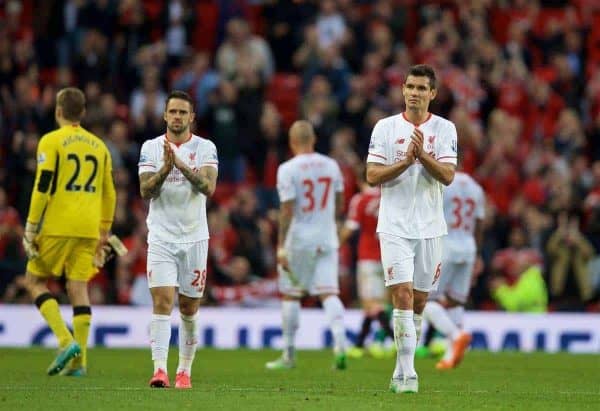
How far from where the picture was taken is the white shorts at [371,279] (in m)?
18.3

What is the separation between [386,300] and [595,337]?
Answer: 10.8ft

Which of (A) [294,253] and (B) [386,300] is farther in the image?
(B) [386,300]

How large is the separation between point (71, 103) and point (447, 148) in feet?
Result: 13.6

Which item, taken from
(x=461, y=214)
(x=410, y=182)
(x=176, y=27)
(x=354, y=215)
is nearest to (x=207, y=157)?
(x=410, y=182)

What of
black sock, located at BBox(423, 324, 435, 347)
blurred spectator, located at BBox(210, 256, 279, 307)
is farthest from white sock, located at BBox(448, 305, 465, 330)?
blurred spectator, located at BBox(210, 256, 279, 307)

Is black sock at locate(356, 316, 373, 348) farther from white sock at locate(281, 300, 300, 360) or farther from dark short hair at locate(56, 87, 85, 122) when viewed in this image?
dark short hair at locate(56, 87, 85, 122)

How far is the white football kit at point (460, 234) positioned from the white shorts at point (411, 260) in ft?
16.2

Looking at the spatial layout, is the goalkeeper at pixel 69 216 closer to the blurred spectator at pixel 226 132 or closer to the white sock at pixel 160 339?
the white sock at pixel 160 339

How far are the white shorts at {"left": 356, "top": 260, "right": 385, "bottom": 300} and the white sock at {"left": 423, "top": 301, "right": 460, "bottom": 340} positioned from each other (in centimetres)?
232

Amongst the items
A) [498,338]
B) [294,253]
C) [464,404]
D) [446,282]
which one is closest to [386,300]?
[498,338]

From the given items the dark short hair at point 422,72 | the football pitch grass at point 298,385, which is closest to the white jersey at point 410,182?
the dark short hair at point 422,72

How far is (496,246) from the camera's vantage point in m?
22.3

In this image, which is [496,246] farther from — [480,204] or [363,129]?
[480,204]

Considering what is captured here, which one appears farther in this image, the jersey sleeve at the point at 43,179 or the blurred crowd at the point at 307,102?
the blurred crowd at the point at 307,102
